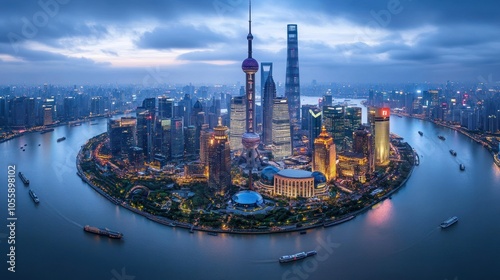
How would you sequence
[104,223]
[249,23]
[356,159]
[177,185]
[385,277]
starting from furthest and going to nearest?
[249,23], [356,159], [177,185], [104,223], [385,277]

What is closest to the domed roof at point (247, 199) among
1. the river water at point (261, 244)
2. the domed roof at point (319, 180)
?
the river water at point (261, 244)

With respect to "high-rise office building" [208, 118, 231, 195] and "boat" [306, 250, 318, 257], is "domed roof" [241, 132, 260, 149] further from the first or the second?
"boat" [306, 250, 318, 257]

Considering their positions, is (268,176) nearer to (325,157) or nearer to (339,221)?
(325,157)

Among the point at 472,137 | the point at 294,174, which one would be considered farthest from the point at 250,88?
the point at 472,137

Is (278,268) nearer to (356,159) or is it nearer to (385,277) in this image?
(385,277)

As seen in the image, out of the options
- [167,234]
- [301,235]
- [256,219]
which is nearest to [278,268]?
[301,235]
